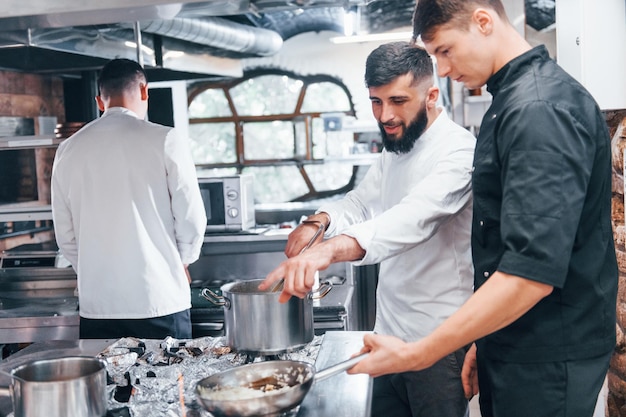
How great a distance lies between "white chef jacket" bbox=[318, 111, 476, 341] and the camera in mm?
1967

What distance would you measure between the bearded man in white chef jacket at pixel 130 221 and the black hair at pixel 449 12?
1.67m

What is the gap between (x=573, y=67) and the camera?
252 cm

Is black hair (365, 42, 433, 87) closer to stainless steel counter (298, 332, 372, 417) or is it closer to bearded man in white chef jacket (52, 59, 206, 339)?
stainless steel counter (298, 332, 372, 417)

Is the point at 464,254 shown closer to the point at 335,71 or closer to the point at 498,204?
the point at 498,204

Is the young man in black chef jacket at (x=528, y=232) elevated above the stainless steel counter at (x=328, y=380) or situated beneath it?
elevated above

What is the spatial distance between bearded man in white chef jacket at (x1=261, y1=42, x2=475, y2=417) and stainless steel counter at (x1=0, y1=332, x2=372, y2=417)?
0.76 feet

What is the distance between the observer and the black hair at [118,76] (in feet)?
10.2

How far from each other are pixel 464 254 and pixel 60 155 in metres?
1.95

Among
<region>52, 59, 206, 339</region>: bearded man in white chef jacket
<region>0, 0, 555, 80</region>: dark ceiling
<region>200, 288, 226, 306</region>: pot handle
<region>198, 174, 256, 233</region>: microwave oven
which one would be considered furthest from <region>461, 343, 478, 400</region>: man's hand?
<region>198, 174, 256, 233</region>: microwave oven

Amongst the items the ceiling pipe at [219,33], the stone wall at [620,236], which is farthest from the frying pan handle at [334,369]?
the ceiling pipe at [219,33]

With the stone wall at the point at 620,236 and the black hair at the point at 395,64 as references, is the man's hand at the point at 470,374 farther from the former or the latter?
the stone wall at the point at 620,236

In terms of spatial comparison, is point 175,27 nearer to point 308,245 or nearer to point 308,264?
point 308,245

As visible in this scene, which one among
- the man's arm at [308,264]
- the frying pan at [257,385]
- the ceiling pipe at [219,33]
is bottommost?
the frying pan at [257,385]

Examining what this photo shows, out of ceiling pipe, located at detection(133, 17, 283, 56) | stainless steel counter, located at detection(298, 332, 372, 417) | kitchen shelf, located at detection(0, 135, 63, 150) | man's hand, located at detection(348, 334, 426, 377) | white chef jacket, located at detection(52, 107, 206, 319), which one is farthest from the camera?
ceiling pipe, located at detection(133, 17, 283, 56)
